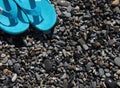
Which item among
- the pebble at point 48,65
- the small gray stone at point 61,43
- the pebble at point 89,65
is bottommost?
the pebble at point 89,65

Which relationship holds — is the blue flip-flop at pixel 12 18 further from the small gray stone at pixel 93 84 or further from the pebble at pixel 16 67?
the small gray stone at pixel 93 84

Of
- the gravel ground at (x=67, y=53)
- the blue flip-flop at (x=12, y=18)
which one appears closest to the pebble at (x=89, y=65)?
the gravel ground at (x=67, y=53)

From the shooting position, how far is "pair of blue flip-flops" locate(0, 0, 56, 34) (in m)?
2.93

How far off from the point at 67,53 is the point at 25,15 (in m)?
0.40

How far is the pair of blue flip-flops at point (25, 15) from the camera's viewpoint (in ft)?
9.62

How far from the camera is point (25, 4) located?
10.1 ft

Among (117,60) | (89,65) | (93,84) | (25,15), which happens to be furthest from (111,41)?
(25,15)

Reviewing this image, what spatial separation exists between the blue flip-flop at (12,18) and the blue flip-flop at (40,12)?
0.14 feet

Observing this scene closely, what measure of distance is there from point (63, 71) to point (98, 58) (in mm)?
276

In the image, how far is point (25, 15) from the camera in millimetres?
3039

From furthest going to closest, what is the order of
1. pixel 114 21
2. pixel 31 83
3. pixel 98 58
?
1. pixel 114 21
2. pixel 98 58
3. pixel 31 83

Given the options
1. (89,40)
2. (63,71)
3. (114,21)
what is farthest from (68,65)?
(114,21)

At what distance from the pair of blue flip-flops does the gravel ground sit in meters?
0.05

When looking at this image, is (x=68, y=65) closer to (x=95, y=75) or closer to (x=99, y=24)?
(x=95, y=75)
